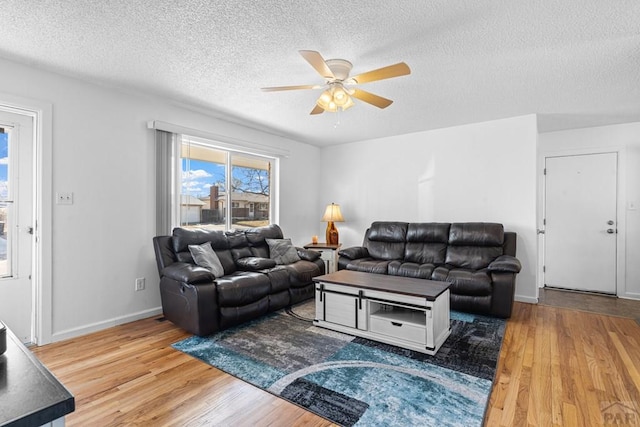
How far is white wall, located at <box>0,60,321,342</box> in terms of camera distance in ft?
9.53

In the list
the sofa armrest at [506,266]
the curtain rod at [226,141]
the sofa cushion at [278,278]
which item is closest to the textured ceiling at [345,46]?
the curtain rod at [226,141]

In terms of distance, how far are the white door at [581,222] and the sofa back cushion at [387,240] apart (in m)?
2.22

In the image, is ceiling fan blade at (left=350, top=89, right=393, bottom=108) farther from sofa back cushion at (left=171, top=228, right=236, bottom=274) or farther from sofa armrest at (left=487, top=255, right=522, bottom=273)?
sofa back cushion at (left=171, top=228, right=236, bottom=274)

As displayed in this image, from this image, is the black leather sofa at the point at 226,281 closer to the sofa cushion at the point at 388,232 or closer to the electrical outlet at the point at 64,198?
the electrical outlet at the point at 64,198

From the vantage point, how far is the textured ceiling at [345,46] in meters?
2.00

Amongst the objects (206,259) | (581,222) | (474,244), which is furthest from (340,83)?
(581,222)

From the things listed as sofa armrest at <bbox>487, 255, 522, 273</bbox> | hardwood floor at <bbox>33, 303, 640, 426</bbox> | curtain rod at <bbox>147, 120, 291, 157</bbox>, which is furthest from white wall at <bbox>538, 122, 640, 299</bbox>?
curtain rod at <bbox>147, 120, 291, 157</bbox>

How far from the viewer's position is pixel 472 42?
237 centimetres

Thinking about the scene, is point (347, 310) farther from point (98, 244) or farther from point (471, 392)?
point (98, 244)

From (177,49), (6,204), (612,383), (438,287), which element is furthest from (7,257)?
(612,383)

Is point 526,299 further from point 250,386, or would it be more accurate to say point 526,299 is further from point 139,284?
point 139,284

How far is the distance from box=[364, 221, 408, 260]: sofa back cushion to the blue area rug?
4.90 feet

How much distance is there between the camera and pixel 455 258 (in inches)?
165

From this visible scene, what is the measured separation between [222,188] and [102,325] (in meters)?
2.08
